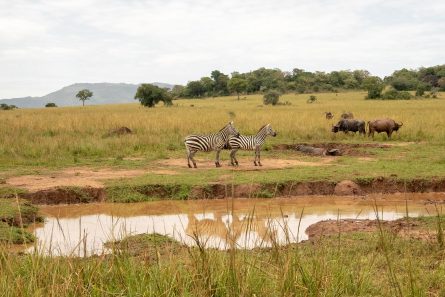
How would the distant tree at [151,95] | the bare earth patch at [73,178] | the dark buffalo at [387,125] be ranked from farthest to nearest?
the distant tree at [151,95], the dark buffalo at [387,125], the bare earth patch at [73,178]

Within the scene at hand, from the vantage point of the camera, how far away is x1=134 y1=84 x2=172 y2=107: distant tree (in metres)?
47.5

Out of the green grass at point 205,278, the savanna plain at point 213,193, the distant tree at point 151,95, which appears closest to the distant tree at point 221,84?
the distant tree at point 151,95

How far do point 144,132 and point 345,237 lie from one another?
14.0 m

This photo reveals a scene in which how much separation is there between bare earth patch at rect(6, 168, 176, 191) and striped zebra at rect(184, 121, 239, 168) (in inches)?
44.5

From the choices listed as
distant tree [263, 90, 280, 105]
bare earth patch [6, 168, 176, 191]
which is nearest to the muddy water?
bare earth patch [6, 168, 176, 191]

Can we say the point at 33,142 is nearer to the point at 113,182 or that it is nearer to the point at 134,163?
the point at 134,163

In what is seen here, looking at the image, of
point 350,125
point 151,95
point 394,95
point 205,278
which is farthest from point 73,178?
Result: point 394,95

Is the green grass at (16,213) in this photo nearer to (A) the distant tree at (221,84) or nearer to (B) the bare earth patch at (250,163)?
(B) the bare earth patch at (250,163)

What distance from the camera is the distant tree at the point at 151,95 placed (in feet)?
156

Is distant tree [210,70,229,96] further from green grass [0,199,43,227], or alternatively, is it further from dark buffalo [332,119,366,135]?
green grass [0,199,43,227]

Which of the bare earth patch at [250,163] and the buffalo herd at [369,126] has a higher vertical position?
the buffalo herd at [369,126]

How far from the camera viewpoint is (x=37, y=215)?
9.80 m

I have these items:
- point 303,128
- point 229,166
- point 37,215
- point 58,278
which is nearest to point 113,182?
point 37,215

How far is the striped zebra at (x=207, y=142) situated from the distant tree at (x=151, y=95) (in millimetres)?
33365
